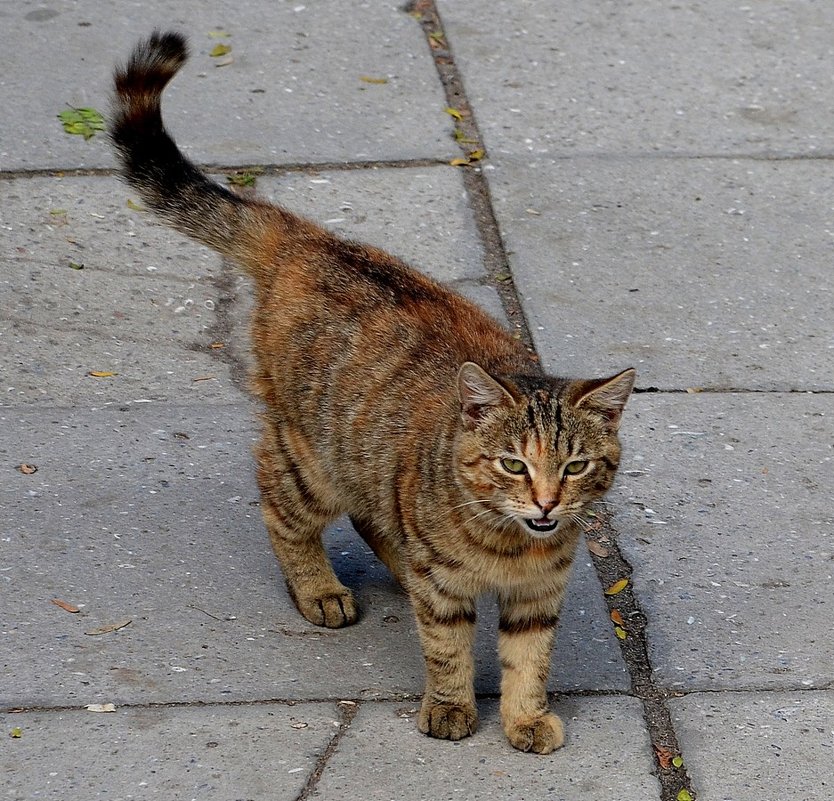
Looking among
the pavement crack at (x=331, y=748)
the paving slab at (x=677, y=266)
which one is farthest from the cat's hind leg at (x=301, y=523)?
the paving slab at (x=677, y=266)

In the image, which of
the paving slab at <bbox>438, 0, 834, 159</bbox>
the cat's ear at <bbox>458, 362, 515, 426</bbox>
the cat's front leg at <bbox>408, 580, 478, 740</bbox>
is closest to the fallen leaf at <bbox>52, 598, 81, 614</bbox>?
the cat's front leg at <bbox>408, 580, 478, 740</bbox>

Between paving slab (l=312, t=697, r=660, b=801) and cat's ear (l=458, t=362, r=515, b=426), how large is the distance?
0.86 meters

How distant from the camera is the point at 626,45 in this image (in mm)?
7777

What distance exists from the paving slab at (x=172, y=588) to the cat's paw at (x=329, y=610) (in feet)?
0.14

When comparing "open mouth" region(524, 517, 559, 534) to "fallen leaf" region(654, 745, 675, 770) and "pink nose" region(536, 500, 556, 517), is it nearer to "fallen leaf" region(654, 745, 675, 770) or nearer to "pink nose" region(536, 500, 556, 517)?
"pink nose" region(536, 500, 556, 517)

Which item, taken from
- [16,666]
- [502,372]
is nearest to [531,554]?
[502,372]

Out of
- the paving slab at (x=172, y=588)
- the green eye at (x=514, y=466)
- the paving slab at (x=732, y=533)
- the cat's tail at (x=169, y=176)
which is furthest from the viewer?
the cat's tail at (x=169, y=176)

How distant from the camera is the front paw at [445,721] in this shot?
3863 mm

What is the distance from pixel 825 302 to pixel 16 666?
356cm

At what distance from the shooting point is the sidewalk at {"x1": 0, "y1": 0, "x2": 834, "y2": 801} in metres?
3.85

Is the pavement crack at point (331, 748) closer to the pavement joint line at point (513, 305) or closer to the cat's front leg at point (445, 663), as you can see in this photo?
the cat's front leg at point (445, 663)

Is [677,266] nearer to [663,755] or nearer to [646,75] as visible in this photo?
[646,75]

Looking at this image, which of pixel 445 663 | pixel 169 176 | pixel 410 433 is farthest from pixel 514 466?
pixel 169 176

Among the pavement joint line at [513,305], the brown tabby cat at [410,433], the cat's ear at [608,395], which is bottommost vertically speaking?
the pavement joint line at [513,305]
